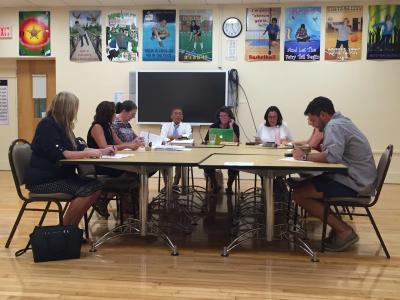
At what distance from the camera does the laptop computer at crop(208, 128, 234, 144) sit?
496 cm

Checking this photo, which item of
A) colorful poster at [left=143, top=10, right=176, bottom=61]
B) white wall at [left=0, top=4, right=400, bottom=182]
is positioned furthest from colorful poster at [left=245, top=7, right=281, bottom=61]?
colorful poster at [left=143, top=10, right=176, bottom=61]

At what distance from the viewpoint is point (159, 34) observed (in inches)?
267

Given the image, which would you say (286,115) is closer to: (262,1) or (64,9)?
(262,1)

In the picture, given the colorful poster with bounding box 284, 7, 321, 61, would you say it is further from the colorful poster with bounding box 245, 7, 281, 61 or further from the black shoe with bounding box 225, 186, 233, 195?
the black shoe with bounding box 225, 186, 233, 195

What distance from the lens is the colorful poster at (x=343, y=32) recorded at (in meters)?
6.43

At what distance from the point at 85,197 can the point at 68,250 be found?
387 millimetres

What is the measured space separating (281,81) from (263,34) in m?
0.76

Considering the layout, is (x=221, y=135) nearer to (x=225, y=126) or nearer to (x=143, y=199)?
(x=225, y=126)

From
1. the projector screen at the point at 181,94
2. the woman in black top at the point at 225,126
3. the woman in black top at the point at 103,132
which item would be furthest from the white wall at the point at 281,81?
the woman in black top at the point at 103,132

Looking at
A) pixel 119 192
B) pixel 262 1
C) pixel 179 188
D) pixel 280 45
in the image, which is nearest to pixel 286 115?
pixel 280 45

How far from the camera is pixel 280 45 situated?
6613 millimetres

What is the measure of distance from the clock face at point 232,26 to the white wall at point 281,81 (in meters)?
0.07

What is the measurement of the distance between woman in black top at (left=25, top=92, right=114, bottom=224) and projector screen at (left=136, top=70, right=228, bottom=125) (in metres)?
3.62

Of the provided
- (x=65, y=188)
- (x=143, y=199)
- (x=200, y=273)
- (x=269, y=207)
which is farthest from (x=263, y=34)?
(x=200, y=273)
